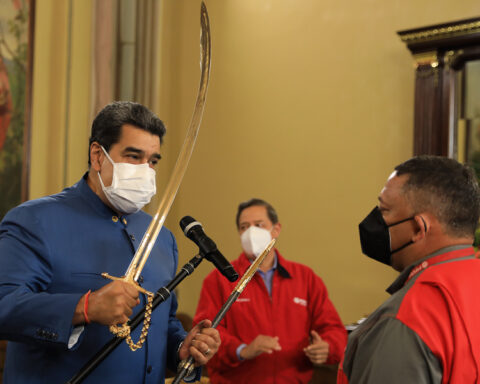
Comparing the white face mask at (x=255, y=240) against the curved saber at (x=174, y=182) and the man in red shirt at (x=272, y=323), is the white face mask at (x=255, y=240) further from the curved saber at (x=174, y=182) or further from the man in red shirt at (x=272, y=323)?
the curved saber at (x=174, y=182)

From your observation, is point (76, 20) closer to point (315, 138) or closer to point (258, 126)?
point (258, 126)

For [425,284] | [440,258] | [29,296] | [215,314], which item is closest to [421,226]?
[440,258]

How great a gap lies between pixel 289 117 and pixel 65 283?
11.5 feet

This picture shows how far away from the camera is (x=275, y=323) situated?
3104 millimetres

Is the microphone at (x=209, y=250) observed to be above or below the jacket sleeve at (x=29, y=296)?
above

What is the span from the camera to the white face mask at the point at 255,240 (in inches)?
129

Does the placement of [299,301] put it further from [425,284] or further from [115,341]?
[115,341]

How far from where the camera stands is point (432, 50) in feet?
13.6

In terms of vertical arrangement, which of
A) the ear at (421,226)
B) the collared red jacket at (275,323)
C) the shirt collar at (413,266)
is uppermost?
the ear at (421,226)

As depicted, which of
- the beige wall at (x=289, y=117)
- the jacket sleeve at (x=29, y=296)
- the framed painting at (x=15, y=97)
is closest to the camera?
the jacket sleeve at (x=29, y=296)

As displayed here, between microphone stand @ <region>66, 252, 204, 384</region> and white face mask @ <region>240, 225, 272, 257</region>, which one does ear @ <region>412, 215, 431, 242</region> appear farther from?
white face mask @ <region>240, 225, 272, 257</region>

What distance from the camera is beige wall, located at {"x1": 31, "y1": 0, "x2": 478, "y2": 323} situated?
4.49 meters

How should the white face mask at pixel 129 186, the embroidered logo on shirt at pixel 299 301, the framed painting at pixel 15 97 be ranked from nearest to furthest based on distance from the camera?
the white face mask at pixel 129 186
the embroidered logo on shirt at pixel 299 301
the framed painting at pixel 15 97

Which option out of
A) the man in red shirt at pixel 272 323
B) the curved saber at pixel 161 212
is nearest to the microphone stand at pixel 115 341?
the curved saber at pixel 161 212
